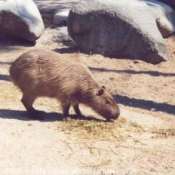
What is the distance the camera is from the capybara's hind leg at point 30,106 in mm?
6305

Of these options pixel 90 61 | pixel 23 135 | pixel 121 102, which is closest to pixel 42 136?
pixel 23 135

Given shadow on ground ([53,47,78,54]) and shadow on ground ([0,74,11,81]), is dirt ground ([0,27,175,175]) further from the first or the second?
shadow on ground ([53,47,78,54])

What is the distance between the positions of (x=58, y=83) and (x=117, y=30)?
3.81 m

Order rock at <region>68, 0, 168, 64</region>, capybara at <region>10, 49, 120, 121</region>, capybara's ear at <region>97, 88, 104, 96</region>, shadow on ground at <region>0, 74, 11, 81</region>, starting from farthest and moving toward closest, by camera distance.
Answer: rock at <region>68, 0, 168, 64</region>, shadow on ground at <region>0, 74, 11, 81</region>, capybara's ear at <region>97, 88, 104, 96</region>, capybara at <region>10, 49, 120, 121</region>

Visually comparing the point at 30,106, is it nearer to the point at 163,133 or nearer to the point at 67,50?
the point at 163,133

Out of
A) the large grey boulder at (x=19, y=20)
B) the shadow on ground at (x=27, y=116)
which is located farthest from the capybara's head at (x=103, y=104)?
the large grey boulder at (x=19, y=20)

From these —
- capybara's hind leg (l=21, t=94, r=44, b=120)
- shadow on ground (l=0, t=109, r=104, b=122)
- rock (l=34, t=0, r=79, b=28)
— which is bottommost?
rock (l=34, t=0, r=79, b=28)

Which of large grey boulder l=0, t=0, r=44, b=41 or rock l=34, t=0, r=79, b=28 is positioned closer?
large grey boulder l=0, t=0, r=44, b=41

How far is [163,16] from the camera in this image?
1076cm

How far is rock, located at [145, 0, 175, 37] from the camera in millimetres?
10617

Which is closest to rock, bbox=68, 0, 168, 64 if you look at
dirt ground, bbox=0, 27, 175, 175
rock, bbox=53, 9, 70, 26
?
dirt ground, bbox=0, 27, 175, 175

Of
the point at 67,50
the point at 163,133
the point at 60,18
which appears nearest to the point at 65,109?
the point at 163,133

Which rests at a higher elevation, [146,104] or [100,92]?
[100,92]

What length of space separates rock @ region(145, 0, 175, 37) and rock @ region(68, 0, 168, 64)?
582 mm
